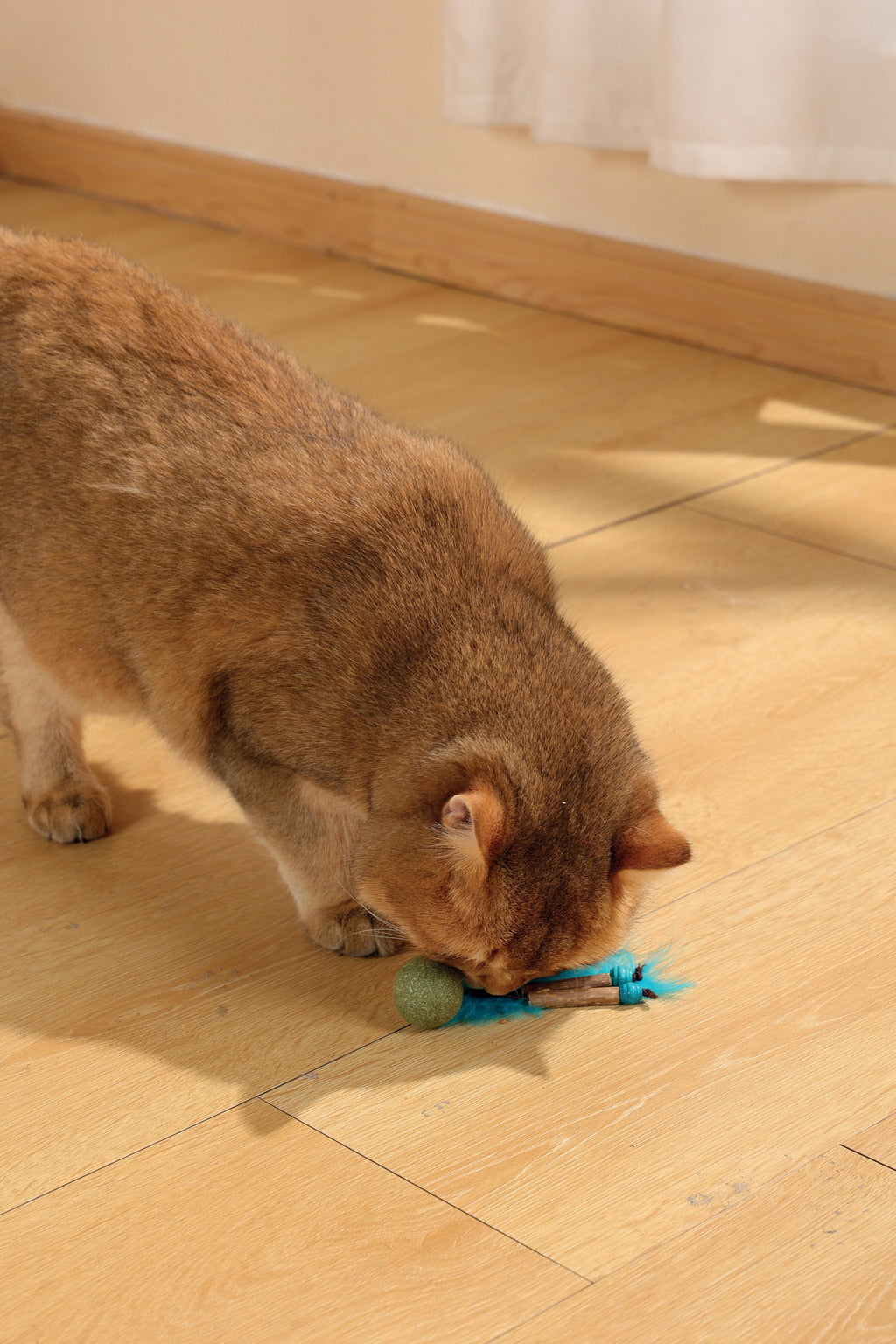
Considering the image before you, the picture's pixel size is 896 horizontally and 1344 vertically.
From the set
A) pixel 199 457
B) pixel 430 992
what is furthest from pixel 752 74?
pixel 430 992

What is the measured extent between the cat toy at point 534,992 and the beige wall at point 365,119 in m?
2.11

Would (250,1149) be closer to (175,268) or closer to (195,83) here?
(175,268)

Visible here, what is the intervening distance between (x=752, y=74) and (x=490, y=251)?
1.14m

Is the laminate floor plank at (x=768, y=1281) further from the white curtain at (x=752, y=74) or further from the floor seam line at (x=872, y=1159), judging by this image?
the white curtain at (x=752, y=74)

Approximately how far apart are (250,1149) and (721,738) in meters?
1.00

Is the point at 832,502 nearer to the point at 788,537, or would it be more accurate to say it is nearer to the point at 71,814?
the point at 788,537

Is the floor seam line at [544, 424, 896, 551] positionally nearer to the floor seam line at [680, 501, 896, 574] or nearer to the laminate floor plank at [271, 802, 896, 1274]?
the floor seam line at [680, 501, 896, 574]

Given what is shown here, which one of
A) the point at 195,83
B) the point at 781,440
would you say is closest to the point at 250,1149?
the point at 781,440

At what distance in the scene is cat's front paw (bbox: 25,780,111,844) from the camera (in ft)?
6.92

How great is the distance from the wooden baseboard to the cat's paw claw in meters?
2.11

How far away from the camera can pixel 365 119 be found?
170 inches

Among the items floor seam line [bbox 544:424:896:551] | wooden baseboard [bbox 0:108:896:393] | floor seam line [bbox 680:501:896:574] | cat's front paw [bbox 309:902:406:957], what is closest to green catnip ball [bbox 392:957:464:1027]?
cat's front paw [bbox 309:902:406:957]

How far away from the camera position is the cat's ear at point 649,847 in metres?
1.53

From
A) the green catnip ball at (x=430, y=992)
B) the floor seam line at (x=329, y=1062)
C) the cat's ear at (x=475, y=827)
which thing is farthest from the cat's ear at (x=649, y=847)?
the floor seam line at (x=329, y=1062)
